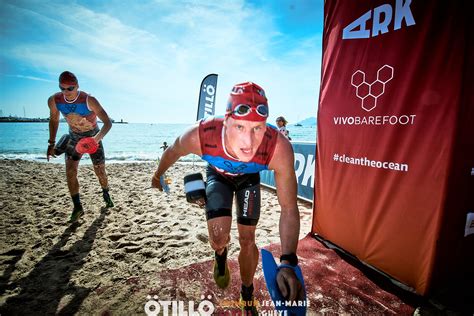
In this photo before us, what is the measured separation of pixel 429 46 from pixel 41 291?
18.1ft

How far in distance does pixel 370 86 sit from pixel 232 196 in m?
2.57

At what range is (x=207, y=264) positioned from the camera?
3258mm

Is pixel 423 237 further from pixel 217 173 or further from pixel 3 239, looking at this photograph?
pixel 3 239

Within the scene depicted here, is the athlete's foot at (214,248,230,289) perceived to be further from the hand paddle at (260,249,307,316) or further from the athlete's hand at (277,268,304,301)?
the athlete's hand at (277,268,304,301)

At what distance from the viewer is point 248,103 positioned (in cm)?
213

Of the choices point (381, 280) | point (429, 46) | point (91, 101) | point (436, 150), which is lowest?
point (381, 280)

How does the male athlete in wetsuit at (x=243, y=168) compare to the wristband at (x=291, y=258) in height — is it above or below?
above

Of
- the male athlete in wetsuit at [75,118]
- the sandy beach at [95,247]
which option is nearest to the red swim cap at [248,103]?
the sandy beach at [95,247]

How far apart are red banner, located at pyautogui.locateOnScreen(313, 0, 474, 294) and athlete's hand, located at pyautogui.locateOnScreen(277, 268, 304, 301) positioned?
2145 mm

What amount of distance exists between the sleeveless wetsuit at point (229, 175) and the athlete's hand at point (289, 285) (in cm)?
89

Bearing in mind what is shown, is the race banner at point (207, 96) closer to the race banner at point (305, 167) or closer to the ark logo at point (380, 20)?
the race banner at point (305, 167)

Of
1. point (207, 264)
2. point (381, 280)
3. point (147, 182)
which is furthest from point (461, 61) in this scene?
point (147, 182)

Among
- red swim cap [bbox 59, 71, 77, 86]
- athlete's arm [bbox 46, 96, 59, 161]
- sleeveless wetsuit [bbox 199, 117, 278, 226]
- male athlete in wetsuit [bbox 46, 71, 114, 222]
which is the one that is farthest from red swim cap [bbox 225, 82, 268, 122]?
athlete's arm [bbox 46, 96, 59, 161]

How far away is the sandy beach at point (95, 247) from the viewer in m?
2.55
